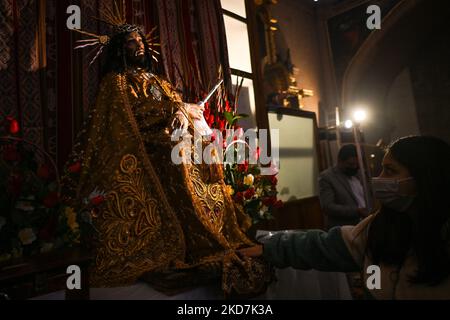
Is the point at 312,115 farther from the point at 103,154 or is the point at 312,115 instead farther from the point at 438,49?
the point at 103,154

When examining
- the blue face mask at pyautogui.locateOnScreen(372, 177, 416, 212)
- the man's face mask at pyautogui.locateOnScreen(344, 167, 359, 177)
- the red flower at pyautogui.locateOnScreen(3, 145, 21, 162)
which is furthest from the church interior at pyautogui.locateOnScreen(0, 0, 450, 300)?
the man's face mask at pyautogui.locateOnScreen(344, 167, 359, 177)

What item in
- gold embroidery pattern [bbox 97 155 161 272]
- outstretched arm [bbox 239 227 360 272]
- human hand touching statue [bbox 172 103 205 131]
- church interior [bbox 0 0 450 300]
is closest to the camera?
outstretched arm [bbox 239 227 360 272]

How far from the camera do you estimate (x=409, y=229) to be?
1150 mm

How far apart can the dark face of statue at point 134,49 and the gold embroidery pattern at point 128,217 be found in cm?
92

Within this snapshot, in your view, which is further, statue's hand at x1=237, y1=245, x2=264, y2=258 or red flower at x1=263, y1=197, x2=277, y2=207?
red flower at x1=263, y1=197, x2=277, y2=207

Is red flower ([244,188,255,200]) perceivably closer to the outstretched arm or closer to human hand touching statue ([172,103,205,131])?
human hand touching statue ([172,103,205,131])

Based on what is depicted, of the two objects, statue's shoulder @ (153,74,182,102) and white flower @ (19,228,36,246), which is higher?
statue's shoulder @ (153,74,182,102)

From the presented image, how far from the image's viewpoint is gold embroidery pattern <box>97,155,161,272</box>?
1941mm

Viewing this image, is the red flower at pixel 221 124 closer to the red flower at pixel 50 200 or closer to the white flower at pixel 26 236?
the red flower at pixel 50 200

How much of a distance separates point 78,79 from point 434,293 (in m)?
2.69

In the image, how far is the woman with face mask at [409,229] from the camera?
107 centimetres

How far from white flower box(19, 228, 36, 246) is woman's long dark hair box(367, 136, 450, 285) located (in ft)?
4.64

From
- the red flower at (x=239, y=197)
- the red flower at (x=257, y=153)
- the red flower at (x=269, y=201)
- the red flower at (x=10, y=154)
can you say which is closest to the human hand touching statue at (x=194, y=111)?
the red flower at (x=257, y=153)

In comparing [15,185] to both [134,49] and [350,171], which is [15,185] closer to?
[134,49]
